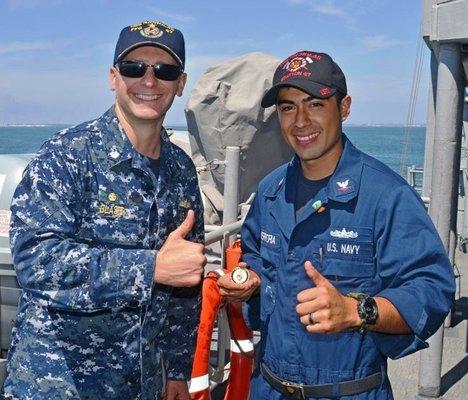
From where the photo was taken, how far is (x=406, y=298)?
7.06 ft

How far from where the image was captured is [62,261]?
2045mm

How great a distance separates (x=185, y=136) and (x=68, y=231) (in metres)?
9.16

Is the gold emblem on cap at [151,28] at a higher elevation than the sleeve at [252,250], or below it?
higher

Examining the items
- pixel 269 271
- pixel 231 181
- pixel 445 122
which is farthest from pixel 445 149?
pixel 269 271

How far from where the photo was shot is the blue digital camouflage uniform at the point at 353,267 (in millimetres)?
2230

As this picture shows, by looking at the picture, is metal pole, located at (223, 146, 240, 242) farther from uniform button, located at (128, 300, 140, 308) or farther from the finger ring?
the finger ring

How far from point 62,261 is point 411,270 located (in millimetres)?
1249

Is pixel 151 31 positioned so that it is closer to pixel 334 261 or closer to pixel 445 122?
pixel 334 261

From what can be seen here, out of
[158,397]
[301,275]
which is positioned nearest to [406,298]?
[301,275]

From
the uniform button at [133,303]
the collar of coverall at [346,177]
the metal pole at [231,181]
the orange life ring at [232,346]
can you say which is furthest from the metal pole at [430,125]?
the uniform button at [133,303]

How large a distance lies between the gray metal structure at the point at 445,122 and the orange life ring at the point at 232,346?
1.32 m

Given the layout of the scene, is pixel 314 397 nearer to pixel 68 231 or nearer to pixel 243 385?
pixel 68 231

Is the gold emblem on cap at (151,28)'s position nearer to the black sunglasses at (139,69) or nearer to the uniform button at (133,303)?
the black sunglasses at (139,69)

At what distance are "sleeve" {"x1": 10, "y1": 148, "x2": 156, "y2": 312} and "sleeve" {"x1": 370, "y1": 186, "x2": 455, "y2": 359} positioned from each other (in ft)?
2.87
